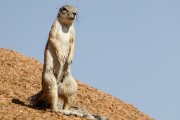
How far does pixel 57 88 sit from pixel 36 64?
23.5 feet

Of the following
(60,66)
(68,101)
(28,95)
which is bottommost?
(28,95)

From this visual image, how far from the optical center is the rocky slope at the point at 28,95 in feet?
40.2

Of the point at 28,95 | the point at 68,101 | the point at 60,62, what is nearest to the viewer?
the point at 60,62

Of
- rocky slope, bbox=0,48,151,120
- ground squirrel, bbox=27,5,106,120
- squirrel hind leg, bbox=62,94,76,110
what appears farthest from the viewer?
squirrel hind leg, bbox=62,94,76,110

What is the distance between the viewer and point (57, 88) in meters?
12.7

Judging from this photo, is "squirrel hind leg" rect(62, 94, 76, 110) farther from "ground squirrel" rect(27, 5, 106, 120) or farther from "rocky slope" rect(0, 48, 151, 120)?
"rocky slope" rect(0, 48, 151, 120)

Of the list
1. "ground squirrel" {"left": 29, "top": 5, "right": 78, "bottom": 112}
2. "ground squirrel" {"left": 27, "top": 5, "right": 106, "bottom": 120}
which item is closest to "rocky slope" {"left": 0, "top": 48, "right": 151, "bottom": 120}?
"ground squirrel" {"left": 27, "top": 5, "right": 106, "bottom": 120}

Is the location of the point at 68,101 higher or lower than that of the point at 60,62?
lower

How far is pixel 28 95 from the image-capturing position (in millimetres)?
14906

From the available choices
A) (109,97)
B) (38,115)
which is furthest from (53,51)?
(109,97)

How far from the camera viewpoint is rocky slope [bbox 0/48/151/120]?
40.2 ft

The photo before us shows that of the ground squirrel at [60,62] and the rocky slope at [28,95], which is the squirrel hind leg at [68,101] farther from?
the rocky slope at [28,95]

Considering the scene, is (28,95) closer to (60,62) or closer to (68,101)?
(68,101)

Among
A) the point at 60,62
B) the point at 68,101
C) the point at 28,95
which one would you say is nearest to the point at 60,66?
the point at 60,62
